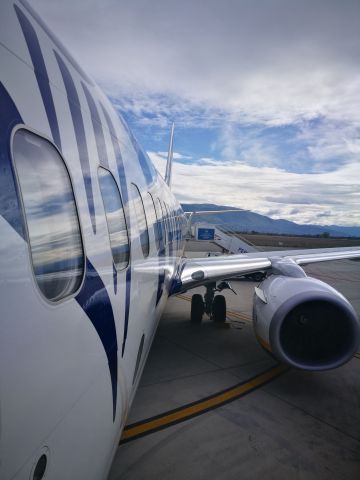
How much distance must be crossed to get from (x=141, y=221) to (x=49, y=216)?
2.28 meters

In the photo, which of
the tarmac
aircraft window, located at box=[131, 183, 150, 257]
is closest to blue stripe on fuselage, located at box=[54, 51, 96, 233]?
aircraft window, located at box=[131, 183, 150, 257]

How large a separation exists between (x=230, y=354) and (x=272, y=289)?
6.97 ft

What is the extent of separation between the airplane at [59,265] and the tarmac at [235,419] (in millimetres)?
1445

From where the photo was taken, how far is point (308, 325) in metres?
5.76

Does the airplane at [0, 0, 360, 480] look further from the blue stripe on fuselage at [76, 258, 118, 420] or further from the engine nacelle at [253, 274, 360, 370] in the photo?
the engine nacelle at [253, 274, 360, 370]

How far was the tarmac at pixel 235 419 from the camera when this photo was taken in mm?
3943

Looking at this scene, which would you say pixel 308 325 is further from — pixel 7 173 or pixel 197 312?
pixel 7 173

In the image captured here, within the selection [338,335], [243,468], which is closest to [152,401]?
[243,468]

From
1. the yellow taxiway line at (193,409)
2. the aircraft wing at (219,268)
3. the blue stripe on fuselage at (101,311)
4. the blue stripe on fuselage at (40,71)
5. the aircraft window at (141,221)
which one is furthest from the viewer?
the aircraft wing at (219,268)

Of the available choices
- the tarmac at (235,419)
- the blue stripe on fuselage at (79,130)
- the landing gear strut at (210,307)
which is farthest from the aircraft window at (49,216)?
the landing gear strut at (210,307)

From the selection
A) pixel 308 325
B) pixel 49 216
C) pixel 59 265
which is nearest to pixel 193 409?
pixel 308 325

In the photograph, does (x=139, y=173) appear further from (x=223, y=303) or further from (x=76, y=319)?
(x=223, y=303)

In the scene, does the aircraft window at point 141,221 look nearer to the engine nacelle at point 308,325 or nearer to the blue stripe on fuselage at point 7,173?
the blue stripe on fuselage at point 7,173

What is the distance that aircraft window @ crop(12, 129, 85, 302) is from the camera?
5.31 feet
